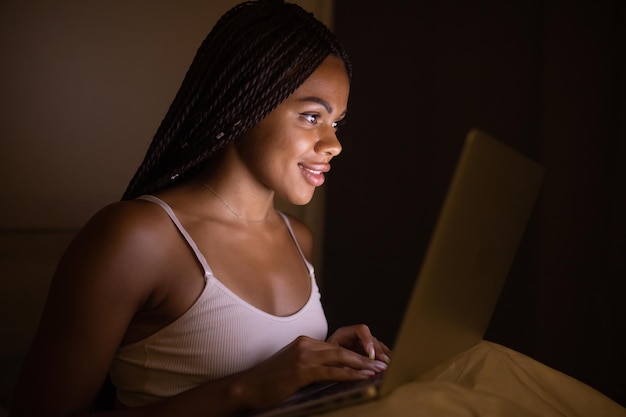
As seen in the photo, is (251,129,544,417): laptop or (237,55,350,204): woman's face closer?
(251,129,544,417): laptop

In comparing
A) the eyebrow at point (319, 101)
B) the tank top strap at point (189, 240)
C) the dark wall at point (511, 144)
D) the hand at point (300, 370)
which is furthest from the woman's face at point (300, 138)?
the dark wall at point (511, 144)

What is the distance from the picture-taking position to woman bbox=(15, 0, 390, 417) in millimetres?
821

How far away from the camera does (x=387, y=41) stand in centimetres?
186

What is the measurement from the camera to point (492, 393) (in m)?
0.76

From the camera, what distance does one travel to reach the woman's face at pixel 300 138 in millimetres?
1016

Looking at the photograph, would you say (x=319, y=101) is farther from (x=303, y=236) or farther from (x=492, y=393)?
(x=492, y=393)

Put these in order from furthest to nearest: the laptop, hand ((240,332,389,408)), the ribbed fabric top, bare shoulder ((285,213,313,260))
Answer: bare shoulder ((285,213,313,260)) < the ribbed fabric top < hand ((240,332,389,408)) < the laptop

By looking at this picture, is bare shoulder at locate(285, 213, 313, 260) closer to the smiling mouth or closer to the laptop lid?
the smiling mouth

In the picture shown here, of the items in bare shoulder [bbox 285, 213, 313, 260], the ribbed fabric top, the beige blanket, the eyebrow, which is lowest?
the ribbed fabric top

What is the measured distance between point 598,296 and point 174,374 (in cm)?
107

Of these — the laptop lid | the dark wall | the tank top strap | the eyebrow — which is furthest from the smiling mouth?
the dark wall

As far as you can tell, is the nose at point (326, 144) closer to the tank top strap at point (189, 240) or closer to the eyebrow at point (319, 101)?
the eyebrow at point (319, 101)

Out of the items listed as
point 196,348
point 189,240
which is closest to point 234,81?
point 189,240

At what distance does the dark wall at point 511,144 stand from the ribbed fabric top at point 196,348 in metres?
0.89
